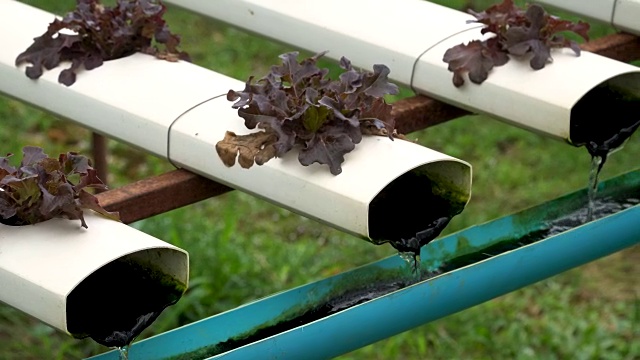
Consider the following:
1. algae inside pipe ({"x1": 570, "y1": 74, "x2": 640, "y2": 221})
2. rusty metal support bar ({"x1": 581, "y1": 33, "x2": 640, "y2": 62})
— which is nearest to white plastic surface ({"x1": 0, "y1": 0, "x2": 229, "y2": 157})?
algae inside pipe ({"x1": 570, "y1": 74, "x2": 640, "y2": 221})

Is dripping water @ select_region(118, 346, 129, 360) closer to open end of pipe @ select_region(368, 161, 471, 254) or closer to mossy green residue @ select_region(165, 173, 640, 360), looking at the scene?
mossy green residue @ select_region(165, 173, 640, 360)

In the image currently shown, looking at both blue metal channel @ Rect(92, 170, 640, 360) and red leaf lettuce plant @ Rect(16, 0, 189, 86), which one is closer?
blue metal channel @ Rect(92, 170, 640, 360)

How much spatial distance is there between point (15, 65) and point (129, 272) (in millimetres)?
736

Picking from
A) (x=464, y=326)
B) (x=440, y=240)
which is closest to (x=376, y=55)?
(x=440, y=240)

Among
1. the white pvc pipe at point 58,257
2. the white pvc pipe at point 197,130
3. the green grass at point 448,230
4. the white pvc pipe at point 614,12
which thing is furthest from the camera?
the green grass at point 448,230

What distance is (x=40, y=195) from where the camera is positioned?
2.21 meters

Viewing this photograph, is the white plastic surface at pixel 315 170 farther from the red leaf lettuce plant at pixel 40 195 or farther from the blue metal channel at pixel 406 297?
the red leaf lettuce plant at pixel 40 195

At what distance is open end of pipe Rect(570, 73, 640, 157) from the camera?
2.81 meters

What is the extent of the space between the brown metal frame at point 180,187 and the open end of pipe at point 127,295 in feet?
0.51

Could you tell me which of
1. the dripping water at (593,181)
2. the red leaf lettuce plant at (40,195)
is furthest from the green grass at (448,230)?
the red leaf lettuce plant at (40,195)

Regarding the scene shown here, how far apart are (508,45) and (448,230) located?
2.29 metres

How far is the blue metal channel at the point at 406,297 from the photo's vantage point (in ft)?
7.57

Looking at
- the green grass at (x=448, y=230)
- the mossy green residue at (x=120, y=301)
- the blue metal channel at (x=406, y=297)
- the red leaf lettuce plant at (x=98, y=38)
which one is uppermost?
the red leaf lettuce plant at (x=98, y=38)

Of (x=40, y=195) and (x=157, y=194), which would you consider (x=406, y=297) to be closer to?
(x=157, y=194)
